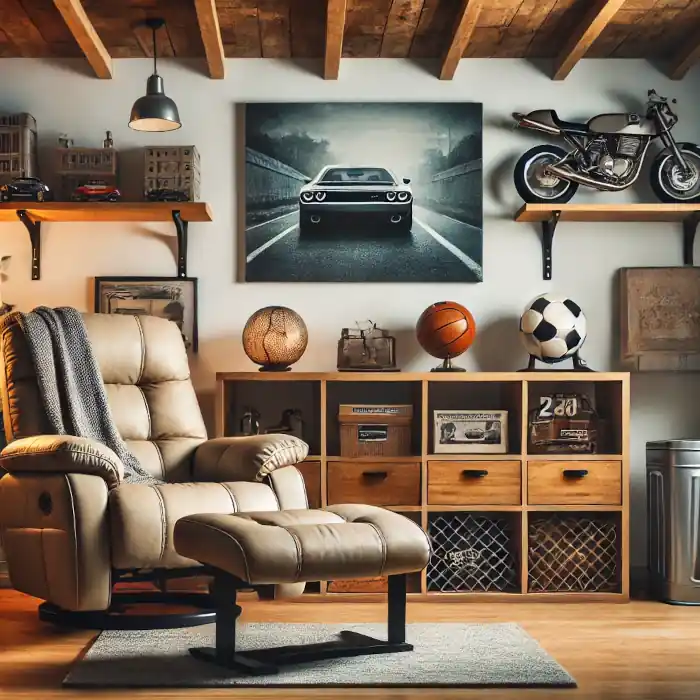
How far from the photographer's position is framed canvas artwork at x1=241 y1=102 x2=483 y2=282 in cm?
445

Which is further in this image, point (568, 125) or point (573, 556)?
point (568, 125)

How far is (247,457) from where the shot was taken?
11.2 ft

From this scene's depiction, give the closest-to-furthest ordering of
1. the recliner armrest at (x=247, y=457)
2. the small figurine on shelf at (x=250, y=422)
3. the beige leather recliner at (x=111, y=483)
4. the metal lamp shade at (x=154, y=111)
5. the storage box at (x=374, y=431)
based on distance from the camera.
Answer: the beige leather recliner at (x=111, y=483)
the recliner armrest at (x=247, y=457)
the metal lamp shade at (x=154, y=111)
the storage box at (x=374, y=431)
the small figurine on shelf at (x=250, y=422)

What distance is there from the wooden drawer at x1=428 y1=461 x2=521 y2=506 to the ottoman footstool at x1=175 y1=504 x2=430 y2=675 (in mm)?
1058

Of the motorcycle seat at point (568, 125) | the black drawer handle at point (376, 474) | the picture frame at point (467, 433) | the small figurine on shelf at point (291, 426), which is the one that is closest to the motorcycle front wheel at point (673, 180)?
the motorcycle seat at point (568, 125)

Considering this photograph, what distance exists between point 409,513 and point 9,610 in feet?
5.11

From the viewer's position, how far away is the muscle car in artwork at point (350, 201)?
4449 mm

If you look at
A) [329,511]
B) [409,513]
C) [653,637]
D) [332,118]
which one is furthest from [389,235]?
[653,637]

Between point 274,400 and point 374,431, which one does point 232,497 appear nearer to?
point 374,431

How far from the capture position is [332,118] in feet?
14.7

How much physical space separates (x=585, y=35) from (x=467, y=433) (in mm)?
1651

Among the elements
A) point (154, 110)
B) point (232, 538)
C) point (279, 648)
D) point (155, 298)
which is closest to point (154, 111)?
point (154, 110)

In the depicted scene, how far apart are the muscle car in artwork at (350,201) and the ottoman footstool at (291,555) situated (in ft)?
5.86

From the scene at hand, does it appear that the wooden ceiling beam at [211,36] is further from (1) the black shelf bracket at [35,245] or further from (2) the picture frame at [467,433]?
(2) the picture frame at [467,433]
